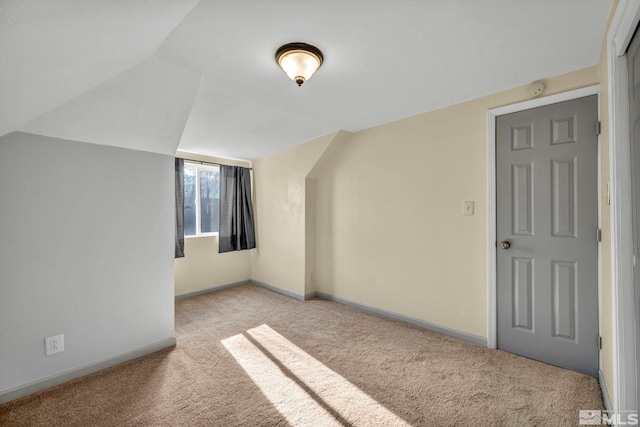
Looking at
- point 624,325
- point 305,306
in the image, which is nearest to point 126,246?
point 305,306

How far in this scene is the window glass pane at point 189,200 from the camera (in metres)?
4.18

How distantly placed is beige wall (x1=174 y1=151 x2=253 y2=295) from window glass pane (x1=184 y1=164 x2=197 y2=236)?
0.17 metres

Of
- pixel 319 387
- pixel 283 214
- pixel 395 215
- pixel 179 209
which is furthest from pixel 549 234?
pixel 179 209

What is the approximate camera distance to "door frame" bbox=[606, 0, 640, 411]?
1.39m

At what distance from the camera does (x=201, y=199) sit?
14.3 feet

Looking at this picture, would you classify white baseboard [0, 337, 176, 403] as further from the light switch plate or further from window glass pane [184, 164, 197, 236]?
the light switch plate

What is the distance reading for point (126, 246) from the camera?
231 cm

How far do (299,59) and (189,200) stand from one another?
10.6 feet

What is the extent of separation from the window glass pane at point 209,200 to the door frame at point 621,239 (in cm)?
444

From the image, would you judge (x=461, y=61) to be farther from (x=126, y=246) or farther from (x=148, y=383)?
(x=148, y=383)

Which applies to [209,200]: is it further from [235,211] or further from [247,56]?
[247,56]

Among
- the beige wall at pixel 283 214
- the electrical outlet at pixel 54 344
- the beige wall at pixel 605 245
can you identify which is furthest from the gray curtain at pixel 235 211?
the beige wall at pixel 605 245

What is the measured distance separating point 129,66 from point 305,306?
306 cm

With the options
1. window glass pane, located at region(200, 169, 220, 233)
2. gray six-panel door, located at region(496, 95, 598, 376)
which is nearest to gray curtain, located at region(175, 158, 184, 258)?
window glass pane, located at region(200, 169, 220, 233)
